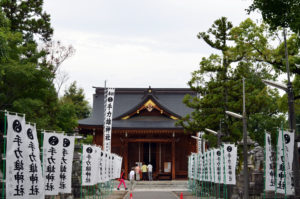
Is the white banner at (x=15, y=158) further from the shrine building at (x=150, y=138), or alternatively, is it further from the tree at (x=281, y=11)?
the shrine building at (x=150, y=138)

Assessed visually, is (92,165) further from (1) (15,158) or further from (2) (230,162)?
(1) (15,158)

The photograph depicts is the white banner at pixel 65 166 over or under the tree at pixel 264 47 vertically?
under

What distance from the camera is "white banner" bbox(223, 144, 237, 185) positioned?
17.4m

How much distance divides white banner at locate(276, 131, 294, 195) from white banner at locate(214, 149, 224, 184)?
16.0 feet

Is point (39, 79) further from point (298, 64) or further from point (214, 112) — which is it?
point (298, 64)

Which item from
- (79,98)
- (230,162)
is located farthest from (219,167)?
(79,98)

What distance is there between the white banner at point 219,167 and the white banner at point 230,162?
0.37 meters

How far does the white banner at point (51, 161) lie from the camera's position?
13.1m

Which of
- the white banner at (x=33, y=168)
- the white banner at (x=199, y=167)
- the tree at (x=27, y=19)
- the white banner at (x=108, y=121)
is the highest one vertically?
the tree at (x=27, y=19)

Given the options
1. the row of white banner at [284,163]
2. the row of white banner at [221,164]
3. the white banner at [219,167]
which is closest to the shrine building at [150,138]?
the row of white banner at [221,164]

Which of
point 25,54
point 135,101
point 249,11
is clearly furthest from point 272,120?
point 249,11

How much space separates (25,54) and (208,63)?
998 centimetres

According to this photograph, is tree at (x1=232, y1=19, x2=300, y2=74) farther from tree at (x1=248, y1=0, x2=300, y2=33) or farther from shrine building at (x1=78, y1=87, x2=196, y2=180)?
shrine building at (x1=78, y1=87, x2=196, y2=180)

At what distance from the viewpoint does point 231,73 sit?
22906 mm
